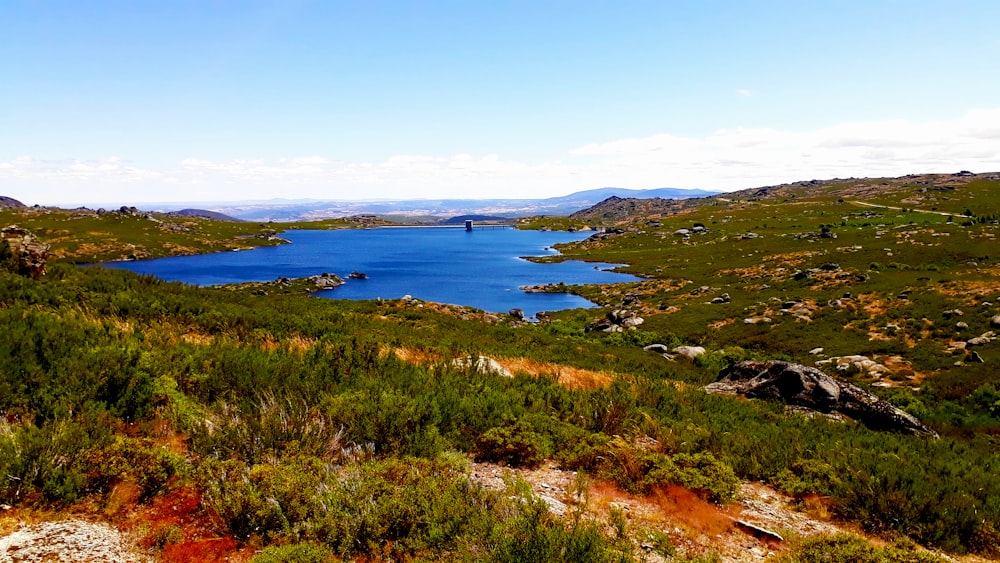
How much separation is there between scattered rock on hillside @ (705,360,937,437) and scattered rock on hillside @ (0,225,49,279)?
28.6 meters

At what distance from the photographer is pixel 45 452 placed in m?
6.08

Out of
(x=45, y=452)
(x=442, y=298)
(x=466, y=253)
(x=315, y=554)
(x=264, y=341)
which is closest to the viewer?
(x=315, y=554)

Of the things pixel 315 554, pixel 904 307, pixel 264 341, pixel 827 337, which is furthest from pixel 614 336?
pixel 315 554

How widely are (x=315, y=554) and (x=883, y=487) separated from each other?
9.87 m

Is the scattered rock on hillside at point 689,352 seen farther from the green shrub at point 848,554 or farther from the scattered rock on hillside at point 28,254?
the scattered rock on hillside at point 28,254

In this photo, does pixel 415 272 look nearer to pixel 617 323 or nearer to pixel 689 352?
pixel 617 323

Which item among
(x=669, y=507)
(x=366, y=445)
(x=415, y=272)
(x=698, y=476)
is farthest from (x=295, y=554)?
(x=415, y=272)

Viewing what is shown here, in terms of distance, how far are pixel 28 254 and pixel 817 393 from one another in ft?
104

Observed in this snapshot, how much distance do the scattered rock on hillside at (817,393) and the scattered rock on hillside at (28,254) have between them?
1127 inches

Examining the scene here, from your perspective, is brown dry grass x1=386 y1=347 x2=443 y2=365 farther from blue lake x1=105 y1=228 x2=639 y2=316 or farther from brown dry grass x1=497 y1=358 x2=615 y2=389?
blue lake x1=105 y1=228 x2=639 y2=316

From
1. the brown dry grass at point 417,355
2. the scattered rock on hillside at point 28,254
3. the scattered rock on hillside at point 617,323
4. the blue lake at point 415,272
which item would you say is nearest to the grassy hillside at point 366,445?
the brown dry grass at point 417,355

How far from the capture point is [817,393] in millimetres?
18781

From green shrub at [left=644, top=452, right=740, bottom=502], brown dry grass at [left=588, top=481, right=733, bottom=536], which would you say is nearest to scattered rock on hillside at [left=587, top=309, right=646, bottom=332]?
green shrub at [left=644, top=452, right=740, bottom=502]

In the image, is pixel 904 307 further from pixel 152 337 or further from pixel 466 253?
pixel 466 253
